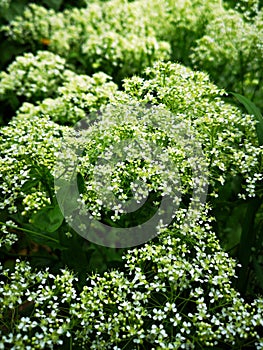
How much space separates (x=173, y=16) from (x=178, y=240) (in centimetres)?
183

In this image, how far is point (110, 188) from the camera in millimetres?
1491

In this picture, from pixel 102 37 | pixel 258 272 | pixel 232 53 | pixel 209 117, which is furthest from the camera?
pixel 102 37

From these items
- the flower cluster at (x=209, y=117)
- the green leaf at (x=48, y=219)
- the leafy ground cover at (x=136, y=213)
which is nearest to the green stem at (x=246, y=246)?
the leafy ground cover at (x=136, y=213)

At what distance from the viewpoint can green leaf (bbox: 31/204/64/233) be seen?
5.31 ft

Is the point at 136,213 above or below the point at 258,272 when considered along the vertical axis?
above

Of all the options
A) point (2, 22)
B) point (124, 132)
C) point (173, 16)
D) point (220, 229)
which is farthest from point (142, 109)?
point (2, 22)

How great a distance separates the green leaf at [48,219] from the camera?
1.62 metres

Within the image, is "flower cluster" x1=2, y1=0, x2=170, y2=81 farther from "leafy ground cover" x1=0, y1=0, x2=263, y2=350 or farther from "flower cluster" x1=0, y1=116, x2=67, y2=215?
"flower cluster" x1=0, y1=116, x2=67, y2=215

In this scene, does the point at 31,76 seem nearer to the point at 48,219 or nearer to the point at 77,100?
the point at 77,100

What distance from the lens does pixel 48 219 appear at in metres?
1.74

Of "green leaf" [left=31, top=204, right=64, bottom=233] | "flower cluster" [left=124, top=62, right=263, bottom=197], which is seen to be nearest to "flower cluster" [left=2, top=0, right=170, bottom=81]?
"flower cluster" [left=124, top=62, right=263, bottom=197]

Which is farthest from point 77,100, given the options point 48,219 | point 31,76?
point 48,219

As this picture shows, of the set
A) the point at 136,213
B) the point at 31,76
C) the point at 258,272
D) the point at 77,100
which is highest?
the point at 31,76

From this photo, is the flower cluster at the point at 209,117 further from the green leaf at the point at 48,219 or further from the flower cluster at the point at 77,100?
the green leaf at the point at 48,219
